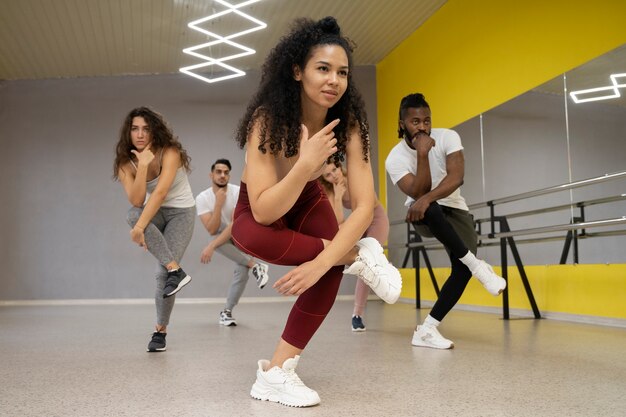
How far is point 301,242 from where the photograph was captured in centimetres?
174

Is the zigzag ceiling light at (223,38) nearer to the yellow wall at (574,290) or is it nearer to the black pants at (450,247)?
the black pants at (450,247)

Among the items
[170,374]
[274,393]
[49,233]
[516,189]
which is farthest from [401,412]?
[49,233]

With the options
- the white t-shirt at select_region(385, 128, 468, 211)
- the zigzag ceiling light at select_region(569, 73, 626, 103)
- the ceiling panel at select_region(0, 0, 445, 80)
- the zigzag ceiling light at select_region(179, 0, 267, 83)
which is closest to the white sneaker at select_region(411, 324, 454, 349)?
the white t-shirt at select_region(385, 128, 468, 211)

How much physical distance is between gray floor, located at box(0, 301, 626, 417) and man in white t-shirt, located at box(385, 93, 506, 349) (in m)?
0.26

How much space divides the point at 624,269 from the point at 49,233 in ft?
25.7

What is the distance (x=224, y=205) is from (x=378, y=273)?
10.4 ft

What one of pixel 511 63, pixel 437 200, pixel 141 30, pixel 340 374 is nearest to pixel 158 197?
pixel 340 374

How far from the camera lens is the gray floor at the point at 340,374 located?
165 centimetres

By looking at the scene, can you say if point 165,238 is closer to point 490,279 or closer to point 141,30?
point 490,279

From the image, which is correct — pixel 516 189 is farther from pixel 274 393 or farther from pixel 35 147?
pixel 35 147

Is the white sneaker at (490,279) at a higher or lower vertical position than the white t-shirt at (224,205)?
lower

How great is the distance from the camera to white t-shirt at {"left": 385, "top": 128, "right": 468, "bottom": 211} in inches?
125

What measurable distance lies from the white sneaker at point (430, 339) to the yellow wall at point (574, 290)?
1.88 metres

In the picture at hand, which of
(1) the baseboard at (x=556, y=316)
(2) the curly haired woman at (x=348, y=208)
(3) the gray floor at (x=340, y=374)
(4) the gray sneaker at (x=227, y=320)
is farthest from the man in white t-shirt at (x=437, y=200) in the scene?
(4) the gray sneaker at (x=227, y=320)
